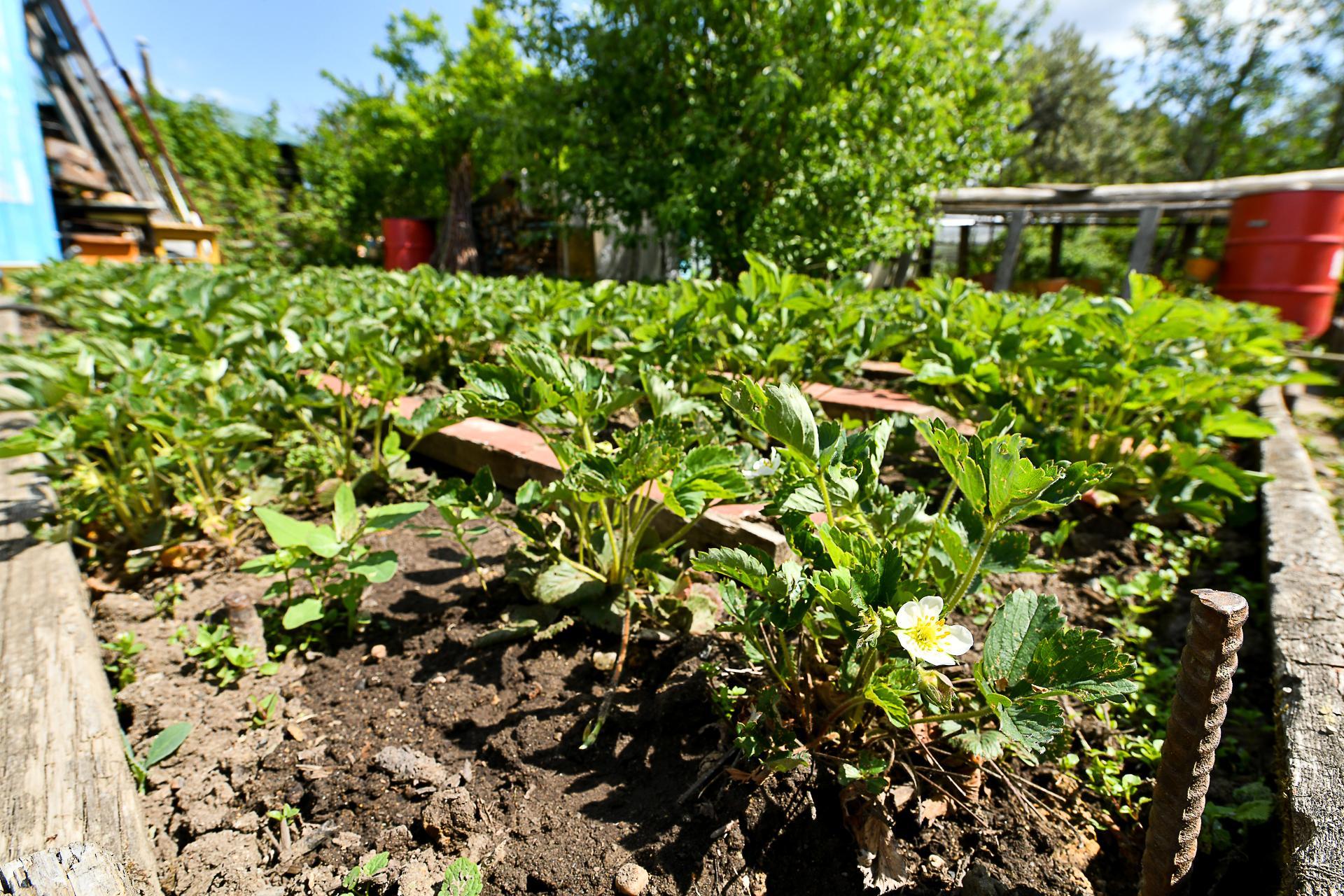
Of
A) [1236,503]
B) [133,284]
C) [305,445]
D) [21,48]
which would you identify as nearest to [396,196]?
[21,48]

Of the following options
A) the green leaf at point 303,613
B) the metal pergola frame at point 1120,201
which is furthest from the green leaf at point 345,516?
the metal pergola frame at point 1120,201

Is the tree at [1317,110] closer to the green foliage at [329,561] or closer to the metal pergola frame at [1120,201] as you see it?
the metal pergola frame at [1120,201]

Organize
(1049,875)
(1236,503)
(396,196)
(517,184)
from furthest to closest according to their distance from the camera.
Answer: (396,196)
(517,184)
(1236,503)
(1049,875)

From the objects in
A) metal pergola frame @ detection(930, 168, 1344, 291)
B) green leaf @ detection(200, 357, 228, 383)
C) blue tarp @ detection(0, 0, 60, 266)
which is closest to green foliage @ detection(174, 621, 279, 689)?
green leaf @ detection(200, 357, 228, 383)

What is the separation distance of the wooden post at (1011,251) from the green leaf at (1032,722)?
10619 millimetres

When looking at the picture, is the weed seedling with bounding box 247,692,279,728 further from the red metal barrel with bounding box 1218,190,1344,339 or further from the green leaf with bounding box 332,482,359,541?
the red metal barrel with bounding box 1218,190,1344,339

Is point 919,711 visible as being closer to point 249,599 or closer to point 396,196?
point 249,599

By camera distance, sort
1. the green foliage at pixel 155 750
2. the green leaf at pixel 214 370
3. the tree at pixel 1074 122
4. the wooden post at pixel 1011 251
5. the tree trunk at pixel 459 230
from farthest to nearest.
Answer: the tree at pixel 1074 122
the tree trunk at pixel 459 230
the wooden post at pixel 1011 251
the green leaf at pixel 214 370
the green foliage at pixel 155 750

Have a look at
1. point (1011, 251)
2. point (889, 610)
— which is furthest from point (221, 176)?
point (889, 610)

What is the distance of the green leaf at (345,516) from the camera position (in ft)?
4.91

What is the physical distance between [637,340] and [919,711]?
154 centimetres

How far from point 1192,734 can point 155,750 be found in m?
1.60

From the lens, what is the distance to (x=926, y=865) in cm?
97

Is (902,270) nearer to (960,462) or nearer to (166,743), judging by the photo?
(960,462)
